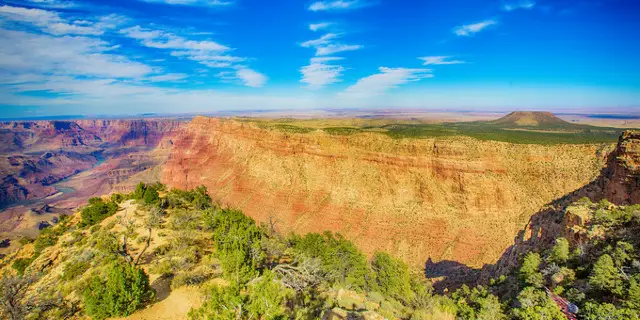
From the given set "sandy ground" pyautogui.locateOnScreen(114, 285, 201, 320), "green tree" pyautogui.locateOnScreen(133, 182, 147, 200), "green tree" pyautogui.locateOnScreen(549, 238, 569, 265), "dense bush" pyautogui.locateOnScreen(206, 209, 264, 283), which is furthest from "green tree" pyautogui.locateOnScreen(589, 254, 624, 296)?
"green tree" pyautogui.locateOnScreen(133, 182, 147, 200)

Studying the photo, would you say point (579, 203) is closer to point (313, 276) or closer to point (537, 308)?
point (537, 308)

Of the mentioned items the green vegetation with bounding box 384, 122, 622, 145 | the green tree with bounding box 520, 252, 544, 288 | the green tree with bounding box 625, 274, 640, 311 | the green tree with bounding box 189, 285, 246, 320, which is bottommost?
the green tree with bounding box 520, 252, 544, 288

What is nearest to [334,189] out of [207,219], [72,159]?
[207,219]

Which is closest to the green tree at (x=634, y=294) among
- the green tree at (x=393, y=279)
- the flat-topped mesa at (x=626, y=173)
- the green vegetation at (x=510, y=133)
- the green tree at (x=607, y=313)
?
the green tree at (x=607, y=313)

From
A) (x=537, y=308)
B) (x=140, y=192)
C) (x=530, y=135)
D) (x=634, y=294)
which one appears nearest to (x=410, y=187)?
(x=537, y=308)

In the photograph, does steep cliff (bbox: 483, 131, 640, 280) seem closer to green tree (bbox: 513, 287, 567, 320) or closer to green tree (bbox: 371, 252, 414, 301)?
green tree (bbox: 513, 287, 567, 320)

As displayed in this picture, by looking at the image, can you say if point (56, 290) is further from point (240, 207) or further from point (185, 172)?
point (185, 172)
